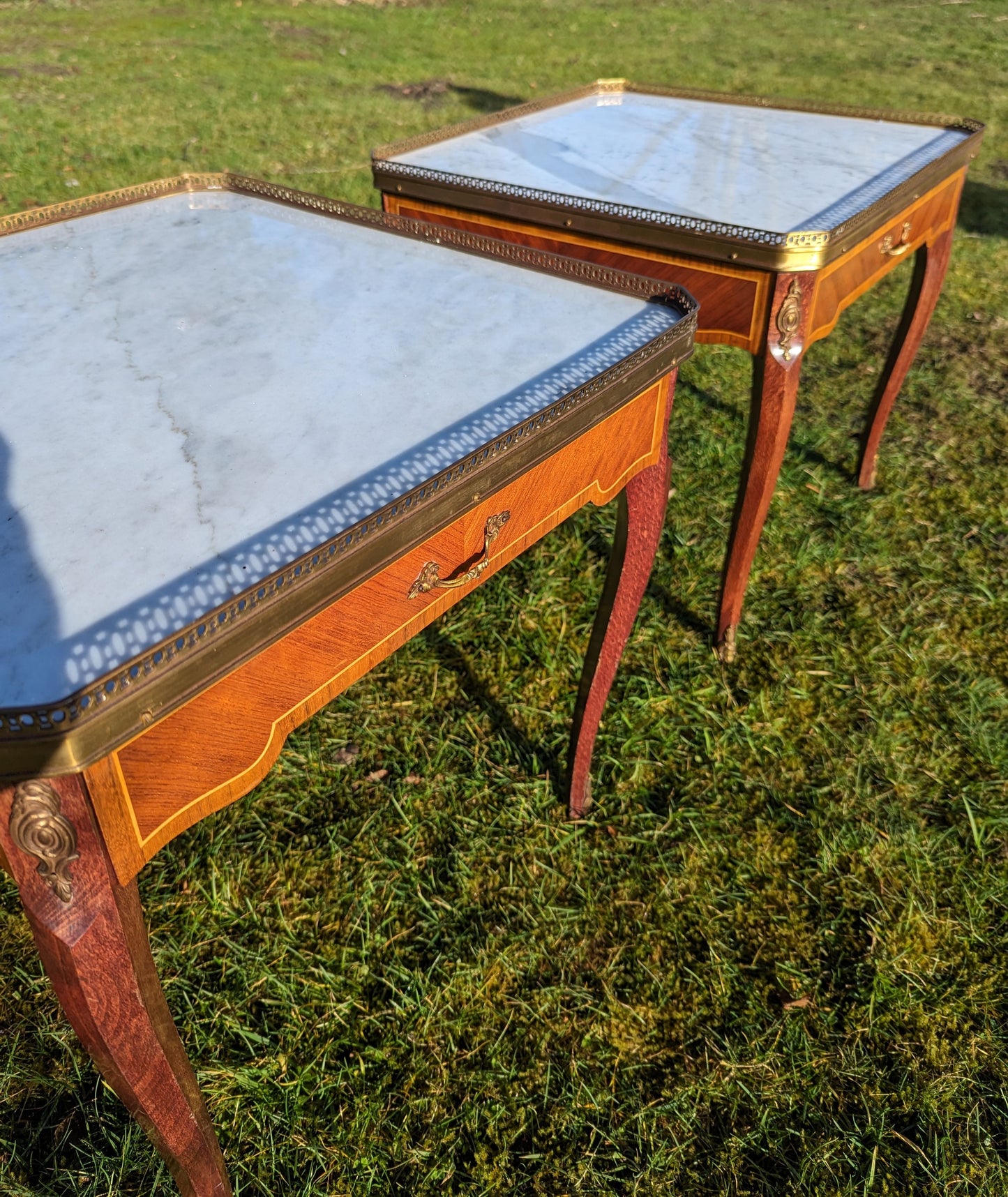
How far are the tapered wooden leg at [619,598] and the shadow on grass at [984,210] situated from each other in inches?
194

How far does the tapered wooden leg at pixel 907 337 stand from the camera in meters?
2.89

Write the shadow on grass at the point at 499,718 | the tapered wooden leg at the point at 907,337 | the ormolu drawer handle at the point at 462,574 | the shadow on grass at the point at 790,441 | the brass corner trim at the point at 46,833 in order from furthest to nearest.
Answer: the shadow on grass at the point at 790,441 → the tapered wooden leg at the point at 907,337 → the shadow on grass at the point at 499,718 → the ormolu drawer handle at the point at 462,574 → the brass corner trim at the point at 46,833

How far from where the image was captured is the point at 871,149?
2555mm

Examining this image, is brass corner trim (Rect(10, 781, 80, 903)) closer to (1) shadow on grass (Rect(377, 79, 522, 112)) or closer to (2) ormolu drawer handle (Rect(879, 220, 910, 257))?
(2) ormolu drawer handle (Rect(879, 220, 910, 257))

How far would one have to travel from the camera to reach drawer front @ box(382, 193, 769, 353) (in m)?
2.00

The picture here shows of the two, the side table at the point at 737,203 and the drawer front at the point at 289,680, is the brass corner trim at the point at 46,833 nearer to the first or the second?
the drawer front at the point at 289,680

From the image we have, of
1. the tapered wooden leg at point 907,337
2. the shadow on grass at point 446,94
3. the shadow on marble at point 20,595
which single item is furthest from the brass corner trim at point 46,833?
the shadow on grass at point 446,94

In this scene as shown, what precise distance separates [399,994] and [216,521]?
1.14 m

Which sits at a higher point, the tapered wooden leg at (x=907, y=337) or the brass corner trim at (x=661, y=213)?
the brass corner trim at (x=661, y=213)

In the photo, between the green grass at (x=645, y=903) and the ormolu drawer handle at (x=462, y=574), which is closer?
the ormolu drawer handle at (x=462, y=574)

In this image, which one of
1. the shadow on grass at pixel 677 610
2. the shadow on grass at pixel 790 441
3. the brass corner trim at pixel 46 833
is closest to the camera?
the brass corner trim at pixel 46 833

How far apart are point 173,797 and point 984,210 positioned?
647 cm

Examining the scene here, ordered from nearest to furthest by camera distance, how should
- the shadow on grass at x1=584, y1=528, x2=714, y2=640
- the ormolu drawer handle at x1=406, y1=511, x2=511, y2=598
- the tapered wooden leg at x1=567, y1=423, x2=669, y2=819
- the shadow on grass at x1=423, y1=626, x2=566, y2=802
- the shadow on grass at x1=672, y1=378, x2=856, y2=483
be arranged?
the ormolu drawer handle at x1=406, y1=511, x2=511, y2=598
the tapered wooden leg at x1=567, y1=423, x2=669, y2=819
the shadow on grass at x1=423, y1=626, x2=566, y2=802
the shadow on grass at x1=584, y1=528, x2=714, y2=640
the shadow on grass at x1=672, y1=378, x2=856, y2=483

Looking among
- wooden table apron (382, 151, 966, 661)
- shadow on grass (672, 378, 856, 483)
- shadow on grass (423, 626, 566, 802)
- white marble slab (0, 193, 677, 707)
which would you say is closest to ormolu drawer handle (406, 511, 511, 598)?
white marble slab (0, 193, 677, 707)
